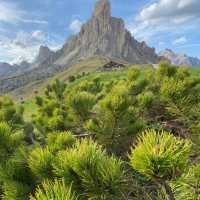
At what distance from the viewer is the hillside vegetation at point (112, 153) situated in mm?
2078

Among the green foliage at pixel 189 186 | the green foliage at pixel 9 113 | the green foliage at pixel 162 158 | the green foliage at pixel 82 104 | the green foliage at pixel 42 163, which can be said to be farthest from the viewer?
the green foliage at pixel 9 113

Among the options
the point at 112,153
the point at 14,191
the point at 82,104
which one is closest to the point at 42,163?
the point at 14,191

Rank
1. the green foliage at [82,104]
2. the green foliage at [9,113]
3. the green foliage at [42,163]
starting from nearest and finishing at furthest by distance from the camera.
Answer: the green foliage at [42,163]
the green foliage at [82,104]
the green foliage at [9,113]

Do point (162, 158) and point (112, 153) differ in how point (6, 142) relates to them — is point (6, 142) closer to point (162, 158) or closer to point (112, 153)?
point (112, 153)

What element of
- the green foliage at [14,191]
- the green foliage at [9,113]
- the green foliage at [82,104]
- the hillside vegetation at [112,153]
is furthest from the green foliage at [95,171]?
the green foliage at [9,113]

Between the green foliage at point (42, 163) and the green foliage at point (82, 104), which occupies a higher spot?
the green foliage at point (82, 104)

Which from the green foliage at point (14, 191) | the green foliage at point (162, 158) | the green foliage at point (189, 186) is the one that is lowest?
the green foliage at point (14, 191)

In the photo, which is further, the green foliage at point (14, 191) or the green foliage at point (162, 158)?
the green foliage at point (14, 191)

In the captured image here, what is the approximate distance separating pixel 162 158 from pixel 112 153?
34.6 inches

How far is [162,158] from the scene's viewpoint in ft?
6.56

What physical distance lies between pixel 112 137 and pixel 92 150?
235cm

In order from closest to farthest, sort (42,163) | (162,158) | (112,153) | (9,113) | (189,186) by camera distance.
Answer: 1. (162,158)
2. (189,186)
3. (112,153)
4. (42,163)
5. (9,113)

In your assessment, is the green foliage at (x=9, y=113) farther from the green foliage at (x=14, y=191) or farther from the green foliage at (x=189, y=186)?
the green foliage at (x=189, y=186)

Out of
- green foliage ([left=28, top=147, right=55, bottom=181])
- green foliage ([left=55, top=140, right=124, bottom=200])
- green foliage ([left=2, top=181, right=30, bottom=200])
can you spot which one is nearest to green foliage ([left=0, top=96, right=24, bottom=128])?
green foliage ([left=2, top=181, right=30, bottom=200])
